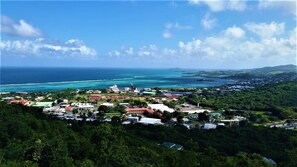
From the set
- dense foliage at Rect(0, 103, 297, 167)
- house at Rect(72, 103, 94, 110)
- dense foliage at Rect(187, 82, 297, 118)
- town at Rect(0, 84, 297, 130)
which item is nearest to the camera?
dense foliage at Rect(0, 103, 297, 167)

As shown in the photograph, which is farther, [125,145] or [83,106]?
[83,106]

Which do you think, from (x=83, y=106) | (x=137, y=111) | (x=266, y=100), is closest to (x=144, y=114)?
(x=137, y=111)

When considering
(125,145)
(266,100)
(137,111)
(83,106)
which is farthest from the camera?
(266,100)

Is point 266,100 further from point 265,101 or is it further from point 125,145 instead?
point 125,145

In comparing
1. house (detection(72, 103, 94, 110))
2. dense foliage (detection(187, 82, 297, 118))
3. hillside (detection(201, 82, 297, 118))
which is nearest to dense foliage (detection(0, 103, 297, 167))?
house (detection(72, 103, 94, 110))

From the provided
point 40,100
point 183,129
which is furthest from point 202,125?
point 40,100

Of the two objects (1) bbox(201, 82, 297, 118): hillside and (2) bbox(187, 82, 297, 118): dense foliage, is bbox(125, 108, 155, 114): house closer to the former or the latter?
(2) bbox(187, 82, 297, 118): dense foliage

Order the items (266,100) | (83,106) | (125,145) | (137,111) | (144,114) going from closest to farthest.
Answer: (125,145) < (144,114) < (137,111) < (83,106) < (266,100)

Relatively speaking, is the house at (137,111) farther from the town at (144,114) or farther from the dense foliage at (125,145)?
the dense foliage at (125,145)

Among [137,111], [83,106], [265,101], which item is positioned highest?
[83,106]
